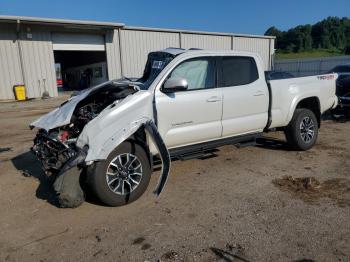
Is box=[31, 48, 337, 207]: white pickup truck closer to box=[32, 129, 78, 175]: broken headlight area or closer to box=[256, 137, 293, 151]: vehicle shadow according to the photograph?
box=[32, 129, 78, 175]: broken headlight area

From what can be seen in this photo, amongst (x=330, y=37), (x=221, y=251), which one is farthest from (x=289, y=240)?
(x=330, y=37)

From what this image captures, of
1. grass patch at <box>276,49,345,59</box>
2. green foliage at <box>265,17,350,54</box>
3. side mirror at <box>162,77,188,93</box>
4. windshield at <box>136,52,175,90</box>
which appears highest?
green foliage at <box>265,17,350,54</box>

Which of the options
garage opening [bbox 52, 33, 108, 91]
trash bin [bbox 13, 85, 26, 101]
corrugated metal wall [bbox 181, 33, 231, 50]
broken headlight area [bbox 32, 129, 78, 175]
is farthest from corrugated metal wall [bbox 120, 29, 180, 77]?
broken headlight area [bbox 32, 129, 78, 175]

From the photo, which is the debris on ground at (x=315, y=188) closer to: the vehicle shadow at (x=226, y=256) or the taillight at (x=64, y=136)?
the vehicle shadow at (x=226, y=256)

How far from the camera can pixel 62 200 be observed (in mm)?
4191

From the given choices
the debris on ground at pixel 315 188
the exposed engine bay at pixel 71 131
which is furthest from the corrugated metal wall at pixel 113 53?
the debris on ground at pixel 315 188

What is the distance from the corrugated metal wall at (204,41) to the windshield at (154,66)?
Answer: 22.6m

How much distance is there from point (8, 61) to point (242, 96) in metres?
18.9

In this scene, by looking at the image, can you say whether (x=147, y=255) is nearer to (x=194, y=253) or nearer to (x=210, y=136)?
(x=194, y=253)

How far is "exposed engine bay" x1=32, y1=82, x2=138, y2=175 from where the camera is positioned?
4.27 metres

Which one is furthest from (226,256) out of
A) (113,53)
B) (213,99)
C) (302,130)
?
(113,53)

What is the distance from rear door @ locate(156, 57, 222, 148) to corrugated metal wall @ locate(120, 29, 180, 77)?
20462 mm

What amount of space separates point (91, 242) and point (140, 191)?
3.64 ft

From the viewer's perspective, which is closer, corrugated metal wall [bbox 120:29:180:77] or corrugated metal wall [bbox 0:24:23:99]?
corrugated metal wall [bbox 0:24:23:99]
